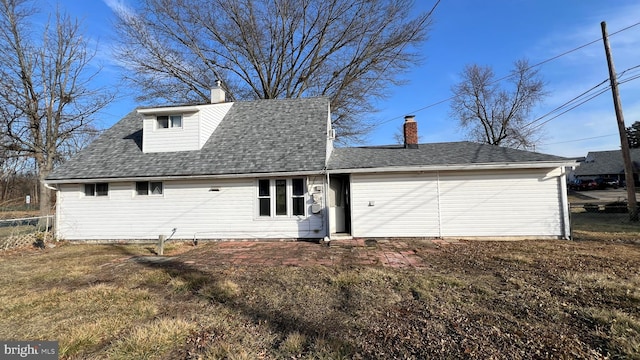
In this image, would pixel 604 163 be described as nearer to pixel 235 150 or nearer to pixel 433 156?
pixel 433 156

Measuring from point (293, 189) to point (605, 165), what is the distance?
2230 inches

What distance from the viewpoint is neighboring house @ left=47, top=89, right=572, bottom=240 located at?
33.8 feet

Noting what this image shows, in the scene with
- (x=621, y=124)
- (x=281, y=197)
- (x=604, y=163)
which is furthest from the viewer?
(x=604, y=163)

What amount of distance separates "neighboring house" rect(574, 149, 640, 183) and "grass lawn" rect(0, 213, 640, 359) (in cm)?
5042

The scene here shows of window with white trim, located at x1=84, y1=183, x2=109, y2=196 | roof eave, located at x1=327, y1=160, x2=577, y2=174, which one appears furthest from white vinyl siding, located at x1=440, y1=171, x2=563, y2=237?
window with white trim, located at x1=84, y1=183, x2=109, y2=196

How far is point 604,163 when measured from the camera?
46.4 metres

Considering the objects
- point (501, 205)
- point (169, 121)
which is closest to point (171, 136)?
point (169, 121)

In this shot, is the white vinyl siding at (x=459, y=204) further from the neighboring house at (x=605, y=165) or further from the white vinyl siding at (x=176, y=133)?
the neighboring house at (x=605, y=165)

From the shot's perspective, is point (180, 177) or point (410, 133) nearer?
point (180, 177)

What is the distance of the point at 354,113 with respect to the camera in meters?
23.9

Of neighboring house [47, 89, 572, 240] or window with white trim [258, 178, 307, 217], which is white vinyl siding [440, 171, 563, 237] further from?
window with white trim [258, 178, 307, 217]

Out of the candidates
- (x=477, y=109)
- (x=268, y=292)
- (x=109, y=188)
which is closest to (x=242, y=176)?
(x=109, y=188)

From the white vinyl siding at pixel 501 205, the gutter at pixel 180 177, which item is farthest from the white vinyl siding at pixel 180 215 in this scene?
the white vinyl siding at pixel 501 205

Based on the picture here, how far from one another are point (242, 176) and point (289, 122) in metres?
3.97
